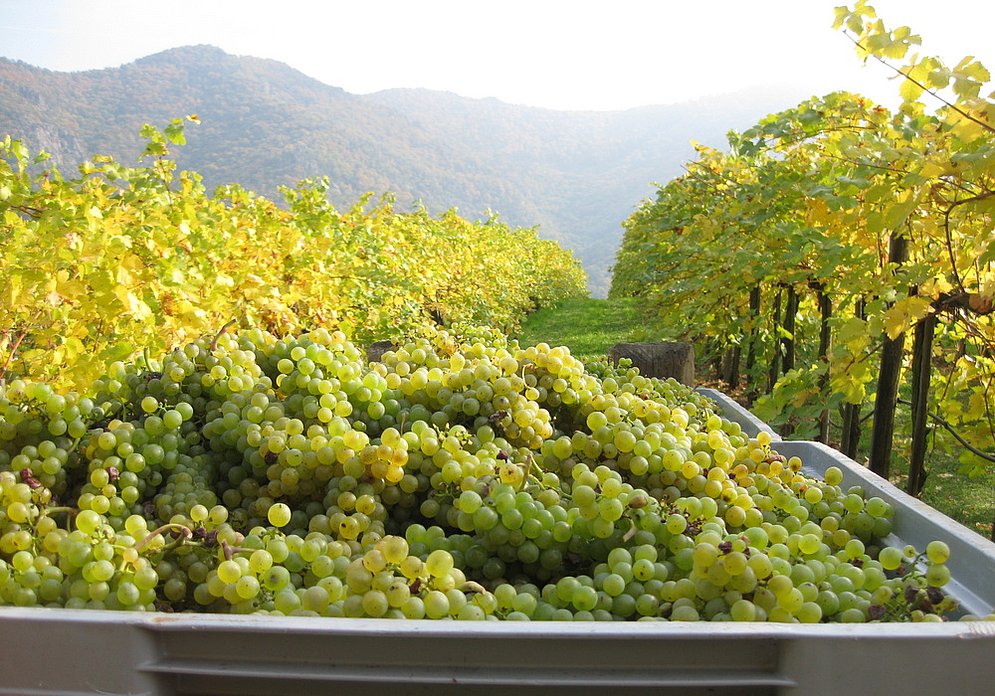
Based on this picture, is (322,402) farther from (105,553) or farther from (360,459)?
(105,553)

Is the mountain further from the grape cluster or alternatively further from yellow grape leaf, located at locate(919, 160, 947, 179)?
yellow grape leaf, located at locate(919, 160, 947, 179)

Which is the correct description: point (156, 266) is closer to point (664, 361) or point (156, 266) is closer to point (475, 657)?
point (664, 361)

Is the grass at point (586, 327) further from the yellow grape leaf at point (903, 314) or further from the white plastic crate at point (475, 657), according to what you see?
the white plastic crate at point (475, 657)

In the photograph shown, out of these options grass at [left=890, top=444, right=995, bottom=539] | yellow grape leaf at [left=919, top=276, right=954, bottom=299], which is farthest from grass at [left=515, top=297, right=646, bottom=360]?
yellow grape leaf at [left=919, top=276, right=954, bottom=299]

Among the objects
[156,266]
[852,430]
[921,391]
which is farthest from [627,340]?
[156,266]

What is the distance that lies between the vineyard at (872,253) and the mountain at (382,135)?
6218 millimetres

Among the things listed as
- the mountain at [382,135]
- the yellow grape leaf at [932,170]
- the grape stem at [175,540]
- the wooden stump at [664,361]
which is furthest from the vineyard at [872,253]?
the mountain at [382,135]

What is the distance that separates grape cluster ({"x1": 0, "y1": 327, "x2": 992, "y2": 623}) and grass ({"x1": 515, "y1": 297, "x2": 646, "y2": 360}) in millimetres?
8783

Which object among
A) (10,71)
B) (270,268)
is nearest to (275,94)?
(10,71)

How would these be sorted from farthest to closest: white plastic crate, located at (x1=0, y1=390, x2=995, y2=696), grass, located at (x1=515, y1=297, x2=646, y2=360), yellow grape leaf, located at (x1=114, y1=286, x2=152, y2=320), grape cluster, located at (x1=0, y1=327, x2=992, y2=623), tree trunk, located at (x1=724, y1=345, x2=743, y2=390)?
grass, located at (x1=515, y1=297, x2=646, y2=360) → tree trunk, located at (x1=724, y1=345, x2=743, y2=390) → yellow grape leaf, located at (x1=114, y1=286, x2=152, y2=320) → grape cluster, located at (x1=0, y1=327, x2=992, y2=623) → white plastic crate, located at (x1=0, y1=390, x2=995, y2=696)

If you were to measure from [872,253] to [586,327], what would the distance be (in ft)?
43.9

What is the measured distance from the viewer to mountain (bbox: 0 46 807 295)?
178 feet

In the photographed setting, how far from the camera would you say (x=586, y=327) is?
1681 centimetres

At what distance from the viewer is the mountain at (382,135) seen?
54.3 meters
